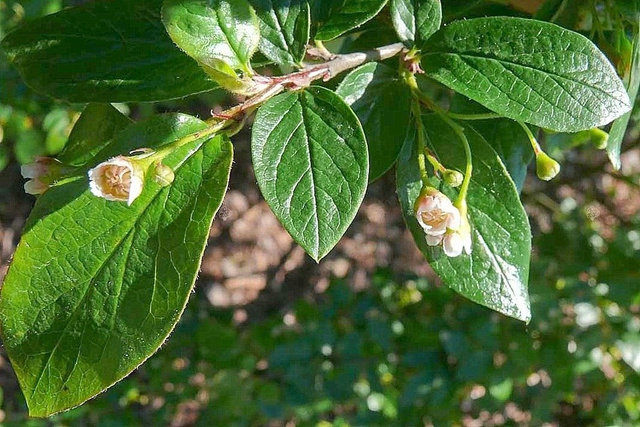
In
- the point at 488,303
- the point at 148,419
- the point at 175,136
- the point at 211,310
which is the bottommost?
the point at 148,419

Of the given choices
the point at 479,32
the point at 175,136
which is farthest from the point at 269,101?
the point at 479,32

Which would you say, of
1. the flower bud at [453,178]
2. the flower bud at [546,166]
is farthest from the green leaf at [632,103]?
the flower bud at [453,178]

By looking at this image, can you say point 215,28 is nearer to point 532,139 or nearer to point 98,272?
point 98,272

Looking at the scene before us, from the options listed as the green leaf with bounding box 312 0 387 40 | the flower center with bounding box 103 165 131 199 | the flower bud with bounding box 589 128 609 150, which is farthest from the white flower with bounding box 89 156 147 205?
the flower bud with bounding box 589 128 609 150

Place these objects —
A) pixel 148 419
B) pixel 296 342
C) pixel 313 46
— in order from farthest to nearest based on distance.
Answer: pixel 148 419 < pixel 296 342 < pixel 313 46

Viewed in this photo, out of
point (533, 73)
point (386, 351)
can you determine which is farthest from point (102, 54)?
point (386, 351)

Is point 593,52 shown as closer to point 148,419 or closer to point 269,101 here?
point 269,101
